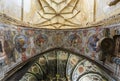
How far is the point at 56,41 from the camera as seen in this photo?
11180mm

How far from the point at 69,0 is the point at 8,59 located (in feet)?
19.9

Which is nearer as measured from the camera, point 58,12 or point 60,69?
point 58,12

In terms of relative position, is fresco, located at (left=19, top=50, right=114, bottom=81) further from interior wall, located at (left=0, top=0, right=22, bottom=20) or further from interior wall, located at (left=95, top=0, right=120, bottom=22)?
interior wall, located at (left=95, top=0, right=120, bottom=22)

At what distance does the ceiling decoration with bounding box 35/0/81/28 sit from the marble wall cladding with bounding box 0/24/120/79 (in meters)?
2.01

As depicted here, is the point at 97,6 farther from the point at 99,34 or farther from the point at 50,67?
the point at 50,67

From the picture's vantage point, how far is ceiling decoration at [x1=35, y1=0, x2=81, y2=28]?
42.0 feet

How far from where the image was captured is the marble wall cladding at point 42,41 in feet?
26.3

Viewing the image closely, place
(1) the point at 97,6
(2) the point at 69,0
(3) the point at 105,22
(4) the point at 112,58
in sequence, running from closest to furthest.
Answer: (4) the point at 112,58 → (3) the point at 105,22 → (1) the point at 97,6 → (2) the point at 69,0

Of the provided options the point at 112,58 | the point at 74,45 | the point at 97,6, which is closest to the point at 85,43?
the point at 74,45

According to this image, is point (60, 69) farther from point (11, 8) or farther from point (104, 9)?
point (104, 9)

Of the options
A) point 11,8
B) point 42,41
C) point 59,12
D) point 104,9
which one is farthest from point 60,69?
point 104,9

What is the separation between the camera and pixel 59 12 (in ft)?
43.7

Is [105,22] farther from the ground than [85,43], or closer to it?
farther from the ground

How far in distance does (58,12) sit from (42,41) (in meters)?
3.09
